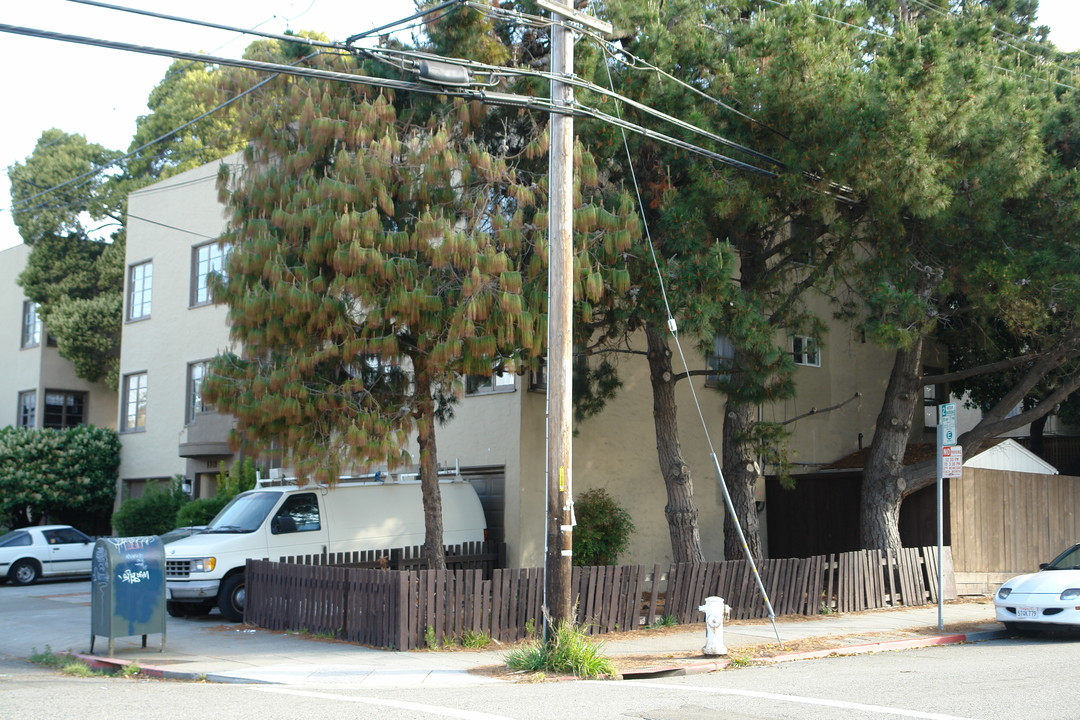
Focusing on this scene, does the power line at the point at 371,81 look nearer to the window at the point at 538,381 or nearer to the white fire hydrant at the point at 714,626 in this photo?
the window at the point at 538,381

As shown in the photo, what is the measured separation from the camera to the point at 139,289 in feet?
91.2

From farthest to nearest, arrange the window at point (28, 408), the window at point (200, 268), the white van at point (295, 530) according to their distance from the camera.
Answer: the window at point (28, 408), the window at point (200, 268), the white van at point (295, 530)

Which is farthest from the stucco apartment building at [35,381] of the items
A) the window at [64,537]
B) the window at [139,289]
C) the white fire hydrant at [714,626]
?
the white fire hydrant at [714,626]

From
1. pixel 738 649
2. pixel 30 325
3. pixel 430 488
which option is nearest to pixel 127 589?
pixel 430 488

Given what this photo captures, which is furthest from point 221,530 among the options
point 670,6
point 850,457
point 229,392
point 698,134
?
point 850,457

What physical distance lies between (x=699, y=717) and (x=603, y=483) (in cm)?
1105

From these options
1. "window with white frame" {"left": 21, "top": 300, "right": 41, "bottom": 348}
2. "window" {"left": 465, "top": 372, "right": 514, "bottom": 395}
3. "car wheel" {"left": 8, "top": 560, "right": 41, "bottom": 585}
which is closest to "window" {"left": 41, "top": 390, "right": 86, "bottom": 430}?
"window with white frame" {"left": 21, "top": 300, "right": 41, "bottom": 348}

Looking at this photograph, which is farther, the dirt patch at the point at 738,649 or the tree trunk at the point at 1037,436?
the tree trunk at the point at 1037,436

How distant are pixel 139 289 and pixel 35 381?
6046mm

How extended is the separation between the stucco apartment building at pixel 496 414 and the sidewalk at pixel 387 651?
313 centimetres

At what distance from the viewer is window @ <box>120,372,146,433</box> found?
27.3m

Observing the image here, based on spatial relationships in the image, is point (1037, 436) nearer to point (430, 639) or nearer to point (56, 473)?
point (430, 639)

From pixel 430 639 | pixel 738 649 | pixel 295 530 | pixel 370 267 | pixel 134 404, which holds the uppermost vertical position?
pixel 370 267

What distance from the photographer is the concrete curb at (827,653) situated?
10859 millimetres
